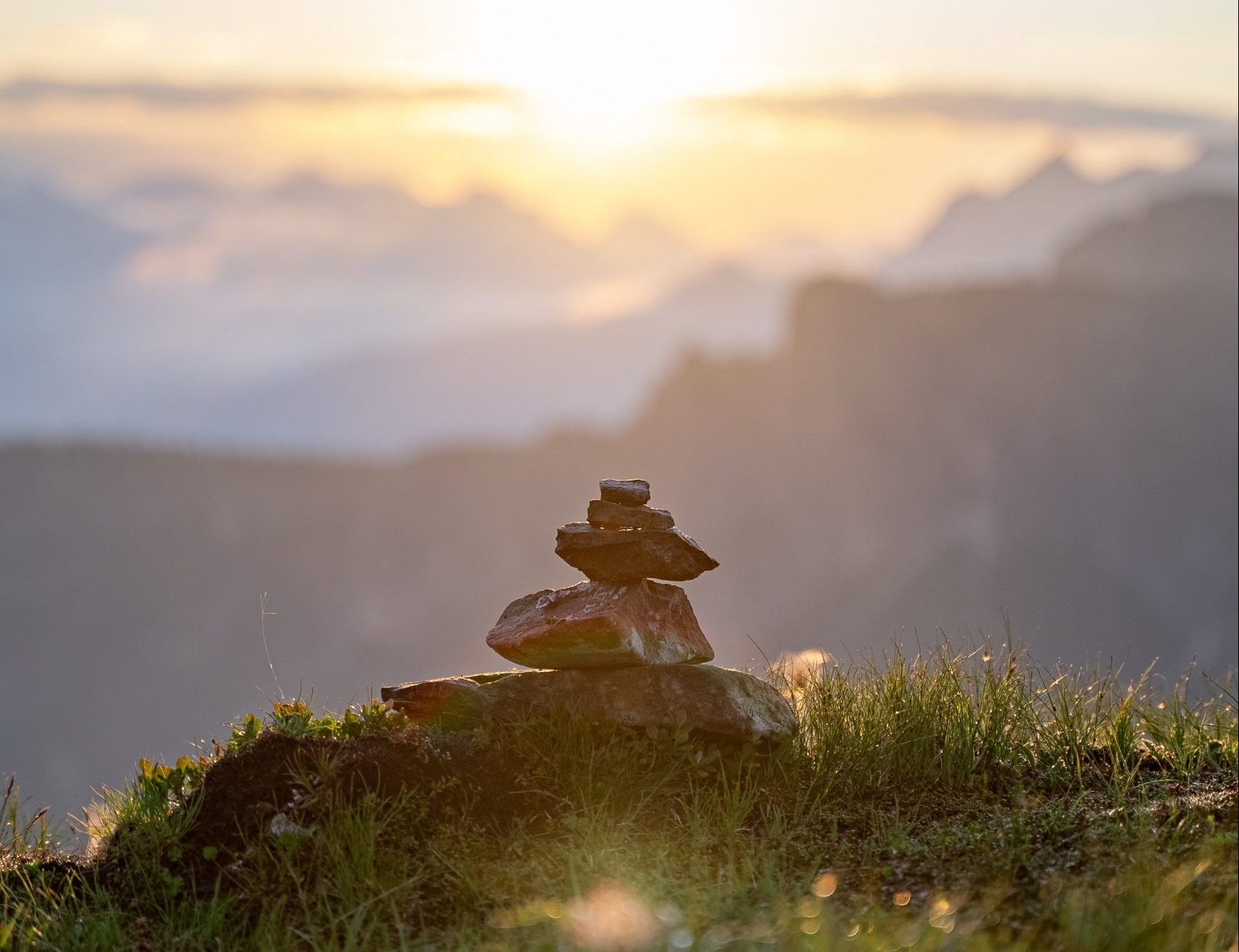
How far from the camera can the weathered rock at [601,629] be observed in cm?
859

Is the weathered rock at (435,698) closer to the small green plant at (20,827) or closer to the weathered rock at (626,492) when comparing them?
the weathered rock at (626,492)

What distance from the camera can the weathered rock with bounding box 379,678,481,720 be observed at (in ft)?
28.3

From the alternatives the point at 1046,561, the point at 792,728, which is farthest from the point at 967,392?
the point at 792,728

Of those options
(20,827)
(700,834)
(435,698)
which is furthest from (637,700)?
(20,827)

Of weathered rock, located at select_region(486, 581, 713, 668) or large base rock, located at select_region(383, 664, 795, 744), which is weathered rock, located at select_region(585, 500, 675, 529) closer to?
weathered rock, located at select_region(486, 581, 713, 668)

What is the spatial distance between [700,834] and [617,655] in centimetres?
157

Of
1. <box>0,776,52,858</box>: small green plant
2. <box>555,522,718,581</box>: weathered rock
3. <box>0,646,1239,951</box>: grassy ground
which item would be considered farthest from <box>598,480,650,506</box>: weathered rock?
<box>0,776,52,858</box>: small green plant

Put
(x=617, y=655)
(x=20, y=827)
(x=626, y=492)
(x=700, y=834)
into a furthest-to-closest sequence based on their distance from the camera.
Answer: (x=626, y=492) → (x=617, y=655) → (x=20, y=827) → (x=700, y=834)

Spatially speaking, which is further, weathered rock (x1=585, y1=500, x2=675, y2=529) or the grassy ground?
weathered rock (x1=585, y1=500, x2=675, y2=529)

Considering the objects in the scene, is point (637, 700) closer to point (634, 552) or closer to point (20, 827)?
point (634, 552)

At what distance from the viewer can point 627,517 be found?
8.98 m

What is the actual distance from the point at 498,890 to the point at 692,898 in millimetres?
1277

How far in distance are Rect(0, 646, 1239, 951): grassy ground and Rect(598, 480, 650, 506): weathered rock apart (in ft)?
5.84

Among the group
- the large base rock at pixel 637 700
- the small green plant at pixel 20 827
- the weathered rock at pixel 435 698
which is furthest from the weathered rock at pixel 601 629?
the small green plant at pixel 20 827
